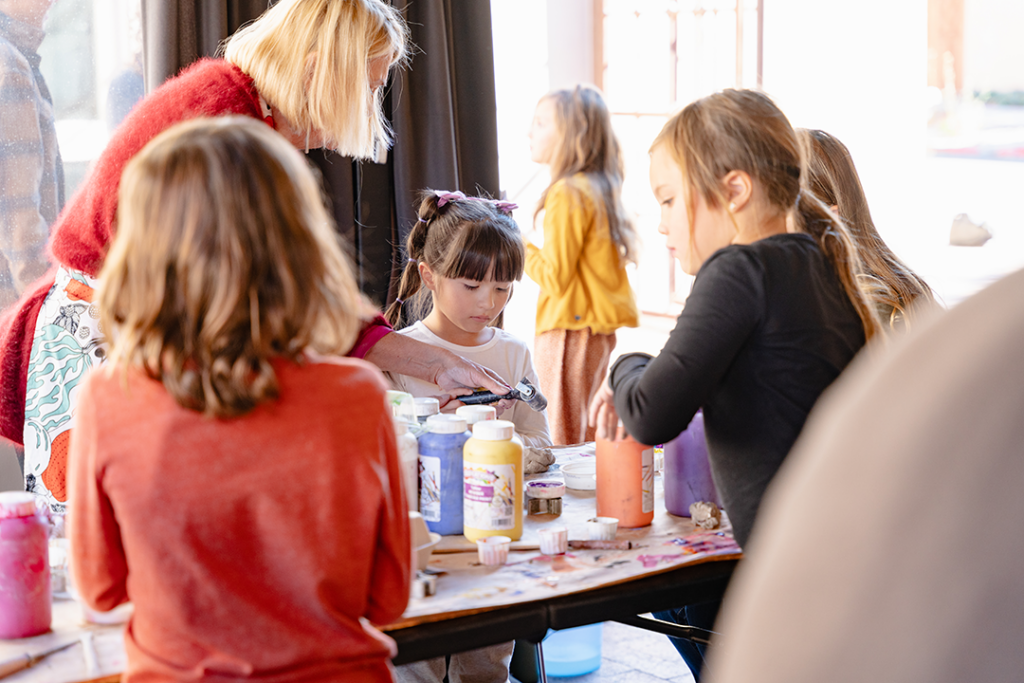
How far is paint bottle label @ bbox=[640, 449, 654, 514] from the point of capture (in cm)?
140

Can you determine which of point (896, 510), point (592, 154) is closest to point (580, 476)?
point (896, 510)

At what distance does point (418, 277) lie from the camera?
90.7 inches

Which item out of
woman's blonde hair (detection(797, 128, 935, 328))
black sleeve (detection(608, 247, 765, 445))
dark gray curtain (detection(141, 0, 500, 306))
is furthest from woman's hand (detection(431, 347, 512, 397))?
dark gray curtain (detection(141, 0, 500, 306))

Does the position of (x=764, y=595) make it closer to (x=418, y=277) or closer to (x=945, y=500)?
(x=945, y=500)

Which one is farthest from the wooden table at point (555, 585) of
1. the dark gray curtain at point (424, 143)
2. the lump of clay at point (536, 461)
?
the dark gray curtain at point (424, 143)

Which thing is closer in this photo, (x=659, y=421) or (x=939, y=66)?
(x=659, y=421)

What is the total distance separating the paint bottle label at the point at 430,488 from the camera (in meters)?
1.33

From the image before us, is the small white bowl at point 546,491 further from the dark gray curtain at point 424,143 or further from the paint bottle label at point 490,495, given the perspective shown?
the dark gray curtain at point 424,143

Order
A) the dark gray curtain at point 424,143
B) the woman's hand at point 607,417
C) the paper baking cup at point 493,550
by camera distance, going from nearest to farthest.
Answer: the paper baking cup at point 493,550 < the woman's hand at point 607,417 < the dark gray curtain at point 424,143

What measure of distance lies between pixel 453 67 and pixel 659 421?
2.15 m

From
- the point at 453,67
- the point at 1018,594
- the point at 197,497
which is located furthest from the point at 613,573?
the point at 453,67

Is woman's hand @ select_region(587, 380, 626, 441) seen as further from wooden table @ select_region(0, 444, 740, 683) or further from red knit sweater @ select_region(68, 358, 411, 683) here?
red knit sweater @ select_region(68, 358, 411, 683)

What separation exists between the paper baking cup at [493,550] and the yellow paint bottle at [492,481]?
4 centimetres

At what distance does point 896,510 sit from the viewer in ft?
0.70
